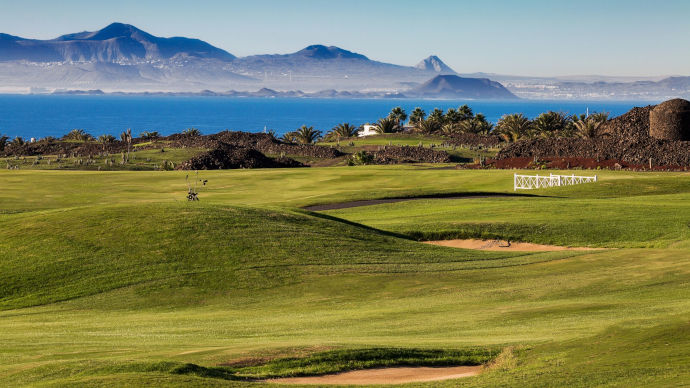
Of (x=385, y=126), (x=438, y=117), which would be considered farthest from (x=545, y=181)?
(x=438, y=117)

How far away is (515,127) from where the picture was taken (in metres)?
115

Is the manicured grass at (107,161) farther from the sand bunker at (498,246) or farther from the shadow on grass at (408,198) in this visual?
the sand bunker at (498,246)

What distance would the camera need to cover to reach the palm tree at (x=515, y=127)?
11575cm

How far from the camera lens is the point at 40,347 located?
664 inches

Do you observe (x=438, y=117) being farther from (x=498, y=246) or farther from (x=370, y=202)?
(x=498, y=246)

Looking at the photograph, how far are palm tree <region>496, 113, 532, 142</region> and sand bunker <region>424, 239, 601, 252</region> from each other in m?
80.8

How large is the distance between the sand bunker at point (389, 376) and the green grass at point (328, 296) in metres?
0.25

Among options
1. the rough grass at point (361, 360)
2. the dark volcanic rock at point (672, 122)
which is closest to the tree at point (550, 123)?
the dark volcanic rock at point (672, 122)

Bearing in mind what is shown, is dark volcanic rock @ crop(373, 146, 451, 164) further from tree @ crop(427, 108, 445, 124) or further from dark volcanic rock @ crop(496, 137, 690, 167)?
tree @ crop(427, 108, 445, 124)

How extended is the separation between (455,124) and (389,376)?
4976 inches

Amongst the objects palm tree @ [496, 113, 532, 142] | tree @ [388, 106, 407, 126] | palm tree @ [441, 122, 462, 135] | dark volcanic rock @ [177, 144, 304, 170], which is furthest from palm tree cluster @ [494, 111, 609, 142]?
dark volcanic rock @ [177, 144, 304, 170]

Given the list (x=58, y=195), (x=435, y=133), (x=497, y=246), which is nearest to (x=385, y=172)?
(x=58, y=195)

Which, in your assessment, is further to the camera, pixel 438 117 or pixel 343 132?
pixel 438 117

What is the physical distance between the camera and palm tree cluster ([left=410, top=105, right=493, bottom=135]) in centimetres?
13238
